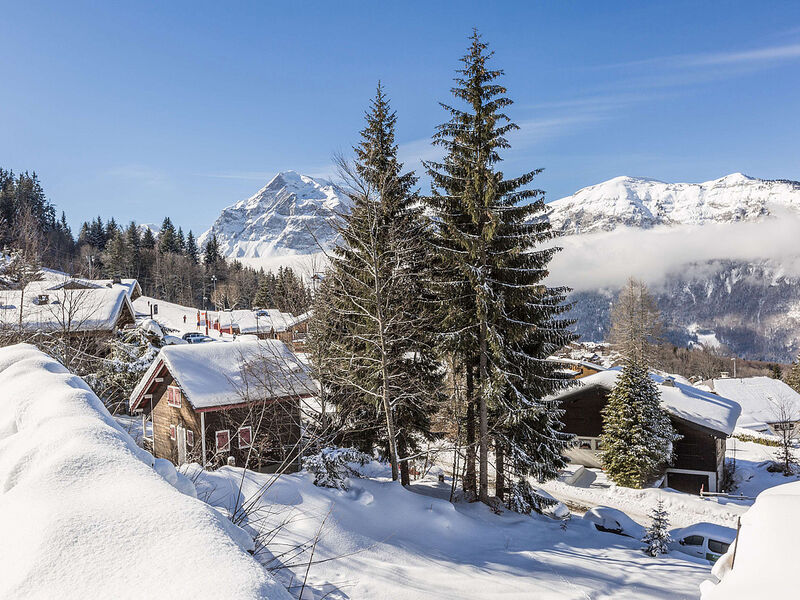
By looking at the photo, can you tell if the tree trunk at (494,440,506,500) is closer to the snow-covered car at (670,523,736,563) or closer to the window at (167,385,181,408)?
the snow-covered car at (670,523,736,563)

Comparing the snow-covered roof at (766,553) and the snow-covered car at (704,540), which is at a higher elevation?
the snow-covered roof at (766,553)

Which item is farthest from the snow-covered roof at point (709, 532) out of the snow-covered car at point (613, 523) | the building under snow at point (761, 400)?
the building under snow at point (761, 400)

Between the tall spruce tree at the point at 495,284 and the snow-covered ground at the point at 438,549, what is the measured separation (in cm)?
284

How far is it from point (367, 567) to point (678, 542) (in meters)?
12.8

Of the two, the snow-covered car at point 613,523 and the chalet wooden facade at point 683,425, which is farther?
the chalet wooden facade at point 683,425

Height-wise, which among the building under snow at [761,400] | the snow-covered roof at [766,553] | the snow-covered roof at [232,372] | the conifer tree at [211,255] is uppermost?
the conifer tree at [211,255]

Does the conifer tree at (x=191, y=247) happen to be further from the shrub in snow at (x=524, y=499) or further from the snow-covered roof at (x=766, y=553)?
the snow-covered roof at (x=766, y=553)

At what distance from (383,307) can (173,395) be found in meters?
11.3

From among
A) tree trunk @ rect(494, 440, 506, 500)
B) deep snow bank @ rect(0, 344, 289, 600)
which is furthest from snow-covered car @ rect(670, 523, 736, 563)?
deep snow bank @ rect(0, 344, 289, 600)

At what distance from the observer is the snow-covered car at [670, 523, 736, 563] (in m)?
14.6

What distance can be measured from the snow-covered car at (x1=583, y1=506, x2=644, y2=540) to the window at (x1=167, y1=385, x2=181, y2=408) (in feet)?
55.9

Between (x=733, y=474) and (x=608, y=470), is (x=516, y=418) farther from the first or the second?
(x=733, y=474)

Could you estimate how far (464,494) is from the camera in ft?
53.7

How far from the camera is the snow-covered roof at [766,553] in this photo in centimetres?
Answer: 376
